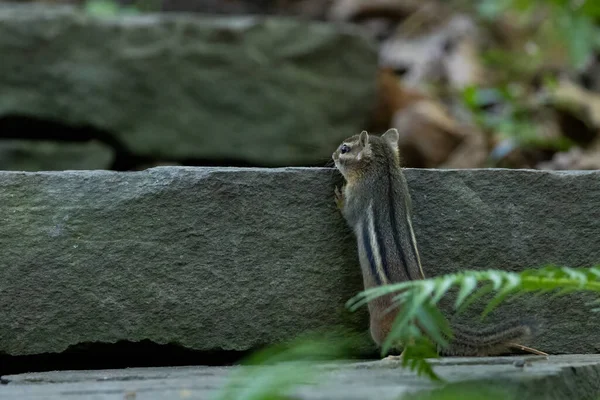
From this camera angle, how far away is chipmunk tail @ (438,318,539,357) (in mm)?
4133

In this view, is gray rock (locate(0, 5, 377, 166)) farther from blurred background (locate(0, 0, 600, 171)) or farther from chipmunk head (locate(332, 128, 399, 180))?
chipmunk head (locate(332, 128, 399, 180))

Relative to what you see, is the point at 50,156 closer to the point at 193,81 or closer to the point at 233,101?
the point at 193,81

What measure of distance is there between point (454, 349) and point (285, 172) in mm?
1158

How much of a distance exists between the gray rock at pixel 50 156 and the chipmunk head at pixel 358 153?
4263 mm

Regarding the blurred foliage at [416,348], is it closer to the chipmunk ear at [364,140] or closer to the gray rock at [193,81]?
the chipmunk ear at [364,140]

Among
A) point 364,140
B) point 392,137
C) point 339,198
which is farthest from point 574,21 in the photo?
point 339,198

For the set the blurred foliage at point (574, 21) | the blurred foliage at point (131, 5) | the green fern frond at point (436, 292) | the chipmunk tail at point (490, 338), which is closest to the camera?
the green fern frond at point (436, 292)

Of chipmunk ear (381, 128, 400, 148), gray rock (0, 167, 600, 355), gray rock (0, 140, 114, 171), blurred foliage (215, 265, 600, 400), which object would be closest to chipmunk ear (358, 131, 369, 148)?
chipmunk ear (381, 128, 400, 148)

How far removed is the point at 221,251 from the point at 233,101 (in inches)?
194

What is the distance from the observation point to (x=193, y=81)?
360 inches

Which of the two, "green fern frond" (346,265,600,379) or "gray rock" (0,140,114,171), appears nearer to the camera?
"green fern frond" (346,265,600,379)

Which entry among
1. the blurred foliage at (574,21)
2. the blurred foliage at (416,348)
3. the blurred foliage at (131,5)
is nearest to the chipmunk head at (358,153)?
the blurred foliage at (416,348)

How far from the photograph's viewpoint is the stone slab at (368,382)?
270cm

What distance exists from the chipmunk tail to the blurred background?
431 centimetres
